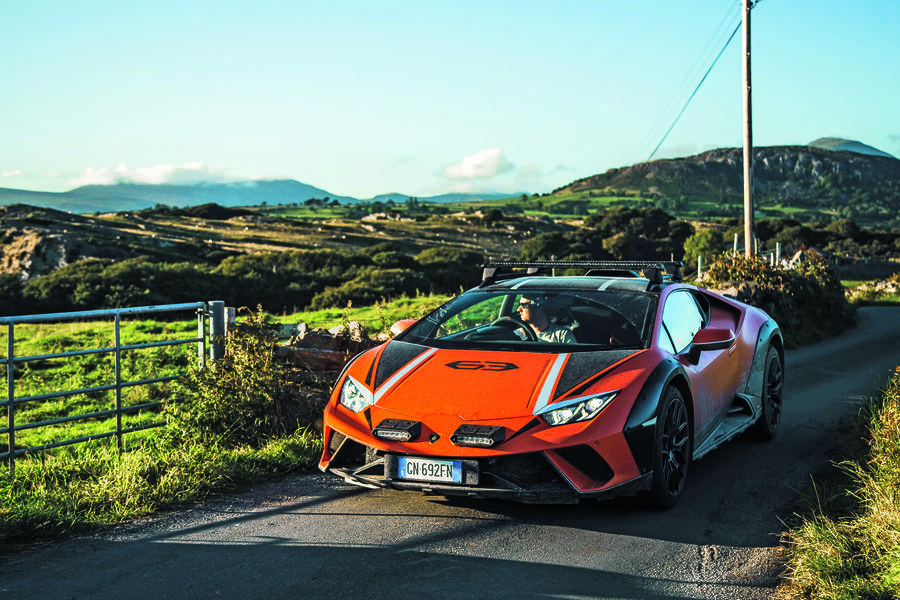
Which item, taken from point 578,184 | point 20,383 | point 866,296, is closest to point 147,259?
point 20,383

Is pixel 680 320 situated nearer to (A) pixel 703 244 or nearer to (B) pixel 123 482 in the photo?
(B) pixel 123 482

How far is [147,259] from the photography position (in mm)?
50656

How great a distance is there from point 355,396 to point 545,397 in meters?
1.30

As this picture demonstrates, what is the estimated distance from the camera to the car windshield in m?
5.85

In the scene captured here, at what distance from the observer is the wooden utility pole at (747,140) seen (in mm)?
20906

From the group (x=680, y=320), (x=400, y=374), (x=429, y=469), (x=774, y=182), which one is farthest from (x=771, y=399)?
(x=774, y=182)

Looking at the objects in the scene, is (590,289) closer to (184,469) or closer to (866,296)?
(184,469)

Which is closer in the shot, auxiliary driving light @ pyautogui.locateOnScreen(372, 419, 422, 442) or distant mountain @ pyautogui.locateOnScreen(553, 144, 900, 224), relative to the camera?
auxiliary driving light @ pyautogui.locateOnScreen(372, 419, 422, 442)

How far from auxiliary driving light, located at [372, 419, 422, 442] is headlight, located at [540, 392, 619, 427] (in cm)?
76

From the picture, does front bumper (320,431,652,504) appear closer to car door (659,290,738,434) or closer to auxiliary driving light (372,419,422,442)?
auxiliary driving light (372,419,422,442)

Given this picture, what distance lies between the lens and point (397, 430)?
200 inches

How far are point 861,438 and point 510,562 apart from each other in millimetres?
3693


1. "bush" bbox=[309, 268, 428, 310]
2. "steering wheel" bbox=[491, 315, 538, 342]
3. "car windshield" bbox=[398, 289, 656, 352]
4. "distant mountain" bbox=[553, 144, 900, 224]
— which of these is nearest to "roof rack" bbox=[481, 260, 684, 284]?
"car windshield" bbox=[398, 289, 656, 352]

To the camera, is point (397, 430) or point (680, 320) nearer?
point (397, 430)
